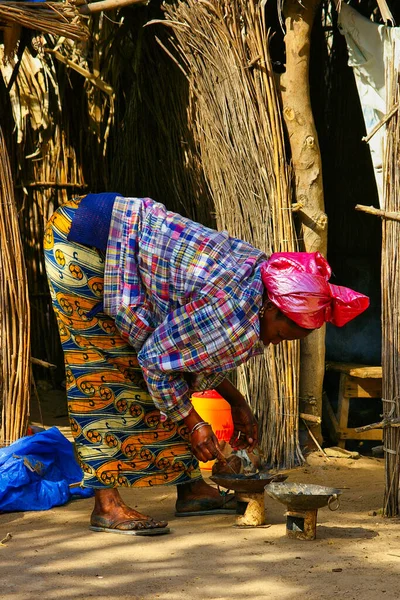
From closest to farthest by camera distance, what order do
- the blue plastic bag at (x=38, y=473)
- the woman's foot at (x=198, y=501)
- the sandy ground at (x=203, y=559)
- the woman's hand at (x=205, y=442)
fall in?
1. the sandy ground at (x=203, y=559)
2. the woman's hand at (x=205, y=442)
3. the woman's foot at (x=198, y=501)
4. the blue plastic bag at (x=38, y=473)

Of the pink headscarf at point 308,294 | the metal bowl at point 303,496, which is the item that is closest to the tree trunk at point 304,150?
the metal bowl at point 303,496

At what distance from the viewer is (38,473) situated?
4.21m

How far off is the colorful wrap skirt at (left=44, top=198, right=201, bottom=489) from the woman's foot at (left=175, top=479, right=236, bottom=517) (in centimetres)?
19

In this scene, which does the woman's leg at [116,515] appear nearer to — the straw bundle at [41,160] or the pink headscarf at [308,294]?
the pink headscarf at [308,294]

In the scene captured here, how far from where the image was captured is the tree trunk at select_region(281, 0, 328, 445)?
4867 millimetres

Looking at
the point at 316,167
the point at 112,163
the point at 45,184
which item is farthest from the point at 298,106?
the point at 45,184

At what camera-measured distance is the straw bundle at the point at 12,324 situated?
4.46 m

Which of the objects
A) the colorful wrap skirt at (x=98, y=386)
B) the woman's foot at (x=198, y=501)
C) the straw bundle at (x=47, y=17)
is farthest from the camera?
the straw bundle at (x=47, y=17)

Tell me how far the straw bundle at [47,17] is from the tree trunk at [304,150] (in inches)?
44.8

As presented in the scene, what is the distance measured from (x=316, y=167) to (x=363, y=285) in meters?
1.54

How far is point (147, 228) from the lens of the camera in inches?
129

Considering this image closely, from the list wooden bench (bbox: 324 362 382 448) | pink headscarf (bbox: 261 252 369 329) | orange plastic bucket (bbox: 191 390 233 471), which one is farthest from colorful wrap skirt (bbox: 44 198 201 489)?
wooden bench (bbox: 324 362 382 448)

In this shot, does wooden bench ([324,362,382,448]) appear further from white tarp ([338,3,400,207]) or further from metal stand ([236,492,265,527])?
metal stand ([236,492,265,527])

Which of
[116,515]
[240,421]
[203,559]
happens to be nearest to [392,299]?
[240,421]
